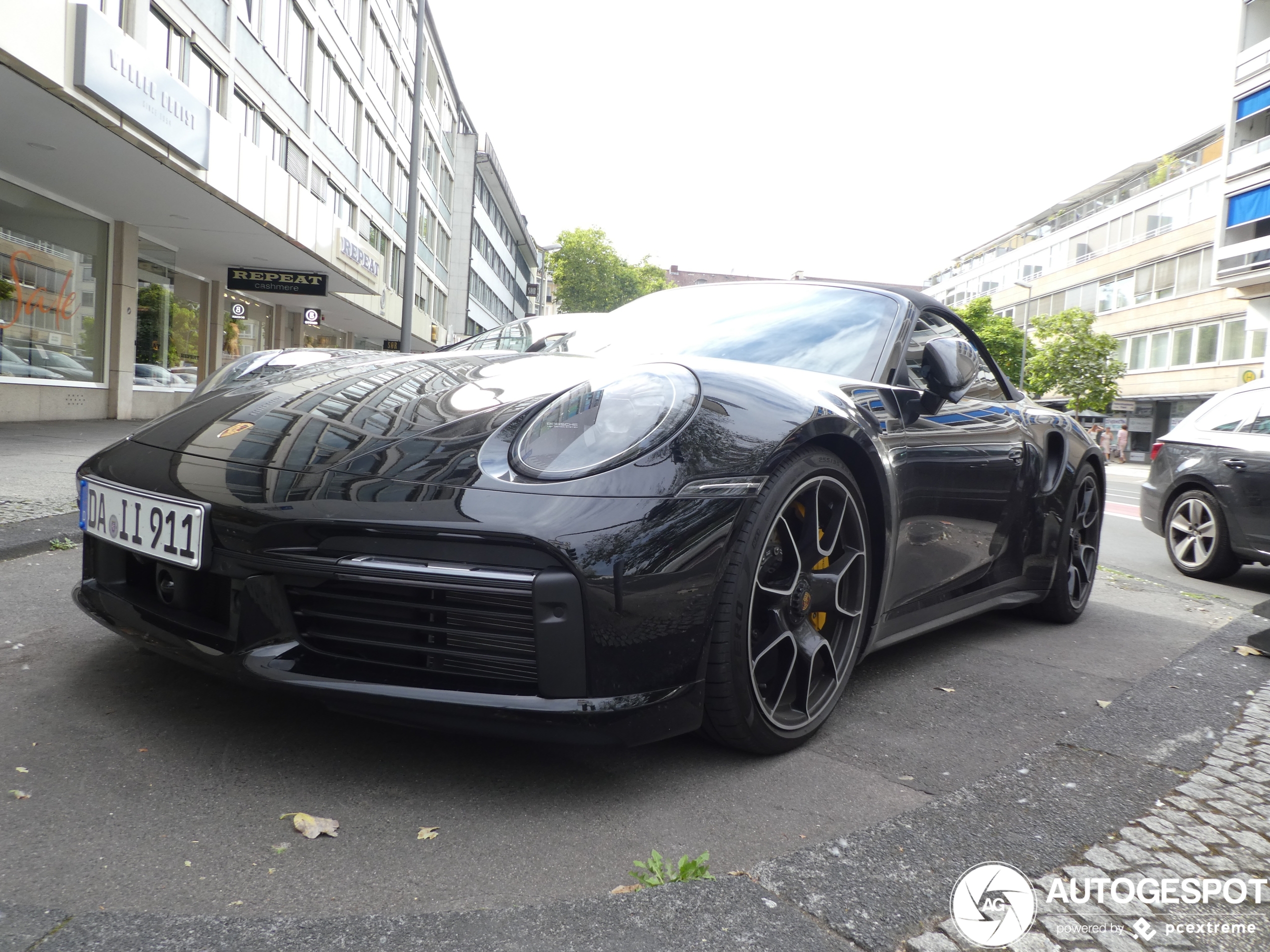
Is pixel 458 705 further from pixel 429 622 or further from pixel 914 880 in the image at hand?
pixel 914 880

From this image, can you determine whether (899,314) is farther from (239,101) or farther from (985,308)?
(985,308)

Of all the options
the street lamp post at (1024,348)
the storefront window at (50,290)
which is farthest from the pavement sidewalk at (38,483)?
the street lamp post at (1024,348)

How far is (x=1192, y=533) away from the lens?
6.36 metres

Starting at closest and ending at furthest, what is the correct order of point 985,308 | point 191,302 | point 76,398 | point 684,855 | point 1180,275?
point 684,855 → point 76,398 → point 191,302 → point 1180,275 → point 985,308

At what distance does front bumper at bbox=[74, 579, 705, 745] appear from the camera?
181cm

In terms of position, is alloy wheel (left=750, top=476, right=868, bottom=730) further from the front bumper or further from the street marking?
the street marking

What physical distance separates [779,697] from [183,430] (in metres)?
1.59

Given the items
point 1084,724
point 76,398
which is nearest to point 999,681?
point 1084,724

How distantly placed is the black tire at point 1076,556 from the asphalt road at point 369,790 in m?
1.13

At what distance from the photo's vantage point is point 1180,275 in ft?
143

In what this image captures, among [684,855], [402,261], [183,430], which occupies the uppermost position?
[402,261]

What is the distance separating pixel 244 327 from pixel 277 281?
3.73m

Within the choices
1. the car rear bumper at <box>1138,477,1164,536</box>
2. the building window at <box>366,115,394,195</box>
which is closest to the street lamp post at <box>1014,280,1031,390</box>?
the building window at <box>366,115,394,195</box>

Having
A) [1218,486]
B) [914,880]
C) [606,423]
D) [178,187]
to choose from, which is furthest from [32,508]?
[178,187]
